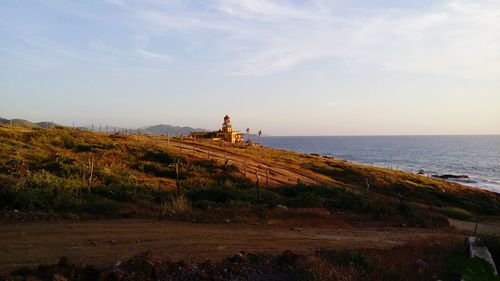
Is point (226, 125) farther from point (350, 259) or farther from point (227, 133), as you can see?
point (350, 259)

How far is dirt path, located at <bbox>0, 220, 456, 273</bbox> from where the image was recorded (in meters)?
11.0

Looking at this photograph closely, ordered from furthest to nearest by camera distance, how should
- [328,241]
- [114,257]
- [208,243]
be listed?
[328,241]
[208,243]
[114,257]

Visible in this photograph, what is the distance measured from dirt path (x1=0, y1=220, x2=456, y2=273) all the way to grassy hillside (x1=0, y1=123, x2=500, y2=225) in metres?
2.86

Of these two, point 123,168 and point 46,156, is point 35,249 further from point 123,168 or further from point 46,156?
point 46,156

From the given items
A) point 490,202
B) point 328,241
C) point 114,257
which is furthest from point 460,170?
point 114,257

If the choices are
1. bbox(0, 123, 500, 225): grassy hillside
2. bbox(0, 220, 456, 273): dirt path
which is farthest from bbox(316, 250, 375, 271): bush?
bbox(0, 123, 500, 225): grassy hillside

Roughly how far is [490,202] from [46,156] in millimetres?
43589

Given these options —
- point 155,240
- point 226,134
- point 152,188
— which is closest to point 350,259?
point 155,240

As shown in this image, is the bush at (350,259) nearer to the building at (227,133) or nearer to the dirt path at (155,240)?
the dirt path at (155,240)

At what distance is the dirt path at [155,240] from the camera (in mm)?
10992

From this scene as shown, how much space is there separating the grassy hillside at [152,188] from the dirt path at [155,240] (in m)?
2.86

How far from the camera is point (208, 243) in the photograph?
12.9 meters

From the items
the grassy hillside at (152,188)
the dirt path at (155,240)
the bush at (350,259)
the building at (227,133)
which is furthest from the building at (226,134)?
the bush at (350,259)

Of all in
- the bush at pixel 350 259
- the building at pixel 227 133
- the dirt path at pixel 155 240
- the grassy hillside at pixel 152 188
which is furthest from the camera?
the building at pixel 227 133
